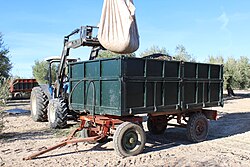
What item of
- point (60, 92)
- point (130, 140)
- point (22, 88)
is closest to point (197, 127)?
point (130, 140)

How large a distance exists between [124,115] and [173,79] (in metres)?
1.77

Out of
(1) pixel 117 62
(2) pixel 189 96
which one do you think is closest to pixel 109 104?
(1) pixel 117 62

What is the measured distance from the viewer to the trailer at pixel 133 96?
20.9 ft

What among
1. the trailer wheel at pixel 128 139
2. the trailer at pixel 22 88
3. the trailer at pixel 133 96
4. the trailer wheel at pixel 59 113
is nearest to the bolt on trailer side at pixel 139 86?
the trailer at pixel 133 96

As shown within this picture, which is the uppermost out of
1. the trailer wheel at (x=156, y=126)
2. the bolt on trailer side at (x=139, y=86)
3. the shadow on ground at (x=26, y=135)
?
the bolt on trailer side at (x=139, y=86)

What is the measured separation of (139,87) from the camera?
663 cm

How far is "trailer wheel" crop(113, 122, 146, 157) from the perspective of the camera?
20.7 ft

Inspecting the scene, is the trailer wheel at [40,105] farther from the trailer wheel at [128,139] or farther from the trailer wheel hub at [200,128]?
the trailer wheel hub at [200,128]

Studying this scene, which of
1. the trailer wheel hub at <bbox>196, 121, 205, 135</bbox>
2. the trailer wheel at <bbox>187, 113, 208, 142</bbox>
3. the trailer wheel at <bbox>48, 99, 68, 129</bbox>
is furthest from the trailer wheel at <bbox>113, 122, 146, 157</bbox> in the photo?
the trailer wheel at <bbox>48, 99, 68, 129</bbox>

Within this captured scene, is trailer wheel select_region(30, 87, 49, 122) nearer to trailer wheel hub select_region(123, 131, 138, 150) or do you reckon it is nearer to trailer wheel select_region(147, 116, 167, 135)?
trailer wheel select_region(147, 116, 167, 135)

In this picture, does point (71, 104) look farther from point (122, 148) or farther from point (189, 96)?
point (189, 96)

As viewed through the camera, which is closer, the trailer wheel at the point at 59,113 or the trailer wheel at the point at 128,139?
the trailer wheel at the point at 128,139

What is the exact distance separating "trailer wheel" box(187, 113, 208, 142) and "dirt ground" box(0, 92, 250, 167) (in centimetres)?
20

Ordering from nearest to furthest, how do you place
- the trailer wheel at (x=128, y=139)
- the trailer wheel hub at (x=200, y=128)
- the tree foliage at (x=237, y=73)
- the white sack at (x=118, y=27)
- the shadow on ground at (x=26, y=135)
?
the white sack at (x=118, y=27), the trailer wheel at (x=128, y=139), the trailer wheel hub at (x=200, y=128), the shadow on ground at (x=26, y=135), the tree foliage at (x=237, y=73)
